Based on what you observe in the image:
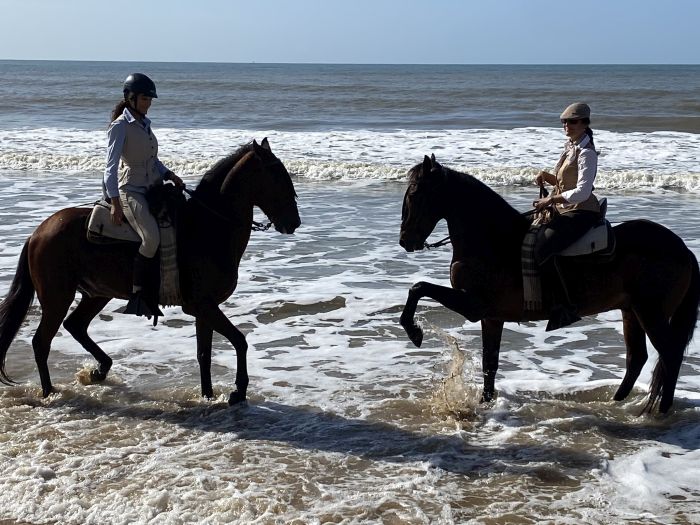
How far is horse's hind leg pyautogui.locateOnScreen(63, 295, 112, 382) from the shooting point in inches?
262

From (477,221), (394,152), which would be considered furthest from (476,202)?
(394,152)

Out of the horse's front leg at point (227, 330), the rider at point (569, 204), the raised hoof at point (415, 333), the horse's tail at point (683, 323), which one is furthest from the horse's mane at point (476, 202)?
the horse's front leg at point (227, 330)

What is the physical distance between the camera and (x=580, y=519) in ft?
14.7

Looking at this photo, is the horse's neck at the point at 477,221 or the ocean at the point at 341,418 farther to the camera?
the horse's neck at the point at 477,221

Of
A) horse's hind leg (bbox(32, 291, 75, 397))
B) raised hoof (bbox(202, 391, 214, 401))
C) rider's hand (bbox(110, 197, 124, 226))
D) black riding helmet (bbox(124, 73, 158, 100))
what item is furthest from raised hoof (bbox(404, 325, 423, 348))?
horse's hind leg (bbox(32, 291, 75, 397))

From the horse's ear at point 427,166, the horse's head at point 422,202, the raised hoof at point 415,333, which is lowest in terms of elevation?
the raised hoof at point 415,333

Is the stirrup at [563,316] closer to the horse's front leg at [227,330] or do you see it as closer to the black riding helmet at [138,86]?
the horse's front leg at [227,330]

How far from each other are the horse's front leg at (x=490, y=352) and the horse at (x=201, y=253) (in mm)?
1519

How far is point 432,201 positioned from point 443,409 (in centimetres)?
142

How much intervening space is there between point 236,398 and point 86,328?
4.74 ft

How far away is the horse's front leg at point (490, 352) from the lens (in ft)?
20.2

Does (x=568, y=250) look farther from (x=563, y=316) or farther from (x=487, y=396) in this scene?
(x=487, y=396)

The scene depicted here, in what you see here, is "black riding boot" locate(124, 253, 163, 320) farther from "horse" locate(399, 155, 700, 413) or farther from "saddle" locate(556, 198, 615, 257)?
"saddle" locate(556, 198, 615, 257)

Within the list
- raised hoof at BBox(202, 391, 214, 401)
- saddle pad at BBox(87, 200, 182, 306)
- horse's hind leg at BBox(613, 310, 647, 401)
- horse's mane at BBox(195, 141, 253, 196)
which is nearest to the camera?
saddle pad at BBox(87, 200, 182, 306)
